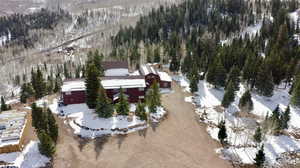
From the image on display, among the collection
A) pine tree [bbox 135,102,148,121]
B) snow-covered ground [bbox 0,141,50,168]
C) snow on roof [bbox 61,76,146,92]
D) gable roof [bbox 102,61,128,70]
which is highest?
gable roof [bbox 102,61,128,70]

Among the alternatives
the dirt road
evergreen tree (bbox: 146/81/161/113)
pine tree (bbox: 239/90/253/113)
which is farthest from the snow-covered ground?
pine tree (bbox: 239/90/253/113)

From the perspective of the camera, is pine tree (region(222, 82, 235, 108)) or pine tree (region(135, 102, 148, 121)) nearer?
pine tree (region(135, 102, 148, 121))

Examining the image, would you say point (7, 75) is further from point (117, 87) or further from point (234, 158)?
point (234, 158)

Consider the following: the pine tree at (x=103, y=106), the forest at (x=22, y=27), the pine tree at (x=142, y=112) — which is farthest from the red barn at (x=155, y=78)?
the forest at (x=22, y=27)

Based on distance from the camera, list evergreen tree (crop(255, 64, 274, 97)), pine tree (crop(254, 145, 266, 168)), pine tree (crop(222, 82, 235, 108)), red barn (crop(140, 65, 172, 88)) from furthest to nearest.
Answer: red barn (crop(140, 65, 172, 88)) < evergreen tree (crop(255, 64, 274, 97)) < pine tree (crop(222, 82, 235, 108)) < pine tree (crop(254, 145, 266, 168))

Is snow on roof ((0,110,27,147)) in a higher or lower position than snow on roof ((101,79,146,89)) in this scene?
lower

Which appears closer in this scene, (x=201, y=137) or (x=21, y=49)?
(x=201, y=137)

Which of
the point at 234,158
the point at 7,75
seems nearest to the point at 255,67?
the point at 234,158

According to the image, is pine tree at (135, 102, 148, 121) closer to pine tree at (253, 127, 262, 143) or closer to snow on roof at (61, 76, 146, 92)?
snow on roof at (61, 76, 146, 92)
